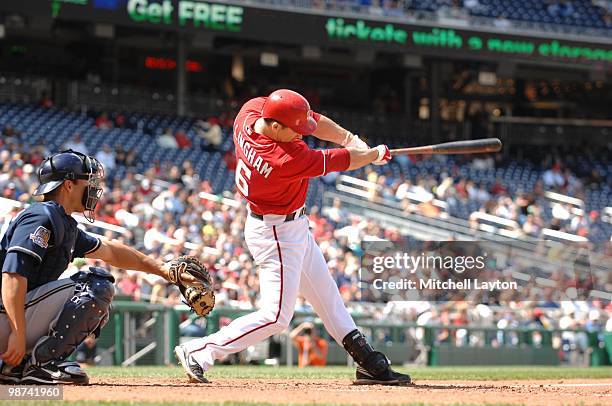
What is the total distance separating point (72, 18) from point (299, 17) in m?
4.99

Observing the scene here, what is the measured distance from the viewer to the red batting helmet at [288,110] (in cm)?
595

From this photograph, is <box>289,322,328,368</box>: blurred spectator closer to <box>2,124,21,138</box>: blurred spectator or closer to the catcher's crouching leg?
<box>2,124,21,138</box>: blurred spectator

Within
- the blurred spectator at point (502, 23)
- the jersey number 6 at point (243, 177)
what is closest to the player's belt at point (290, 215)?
the jersey number 6 at point (243, 177)

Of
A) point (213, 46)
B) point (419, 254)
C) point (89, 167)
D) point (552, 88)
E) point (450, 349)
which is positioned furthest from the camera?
point (552, 88)

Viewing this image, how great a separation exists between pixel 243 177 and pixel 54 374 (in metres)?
1.47

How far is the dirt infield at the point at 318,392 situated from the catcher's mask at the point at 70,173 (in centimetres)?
95

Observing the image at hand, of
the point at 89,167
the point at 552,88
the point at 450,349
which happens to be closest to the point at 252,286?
the point at 450,349

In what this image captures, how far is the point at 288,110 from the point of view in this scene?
5949 millimetres

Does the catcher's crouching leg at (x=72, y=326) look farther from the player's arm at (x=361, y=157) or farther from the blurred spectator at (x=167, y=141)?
the blurred spectator at (x=167, y=141)

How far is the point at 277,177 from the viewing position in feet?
19.6

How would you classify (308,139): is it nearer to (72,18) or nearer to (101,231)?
(72,18)

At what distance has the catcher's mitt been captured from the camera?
19.1 feet

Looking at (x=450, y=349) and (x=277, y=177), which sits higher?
(x=277, y=177)

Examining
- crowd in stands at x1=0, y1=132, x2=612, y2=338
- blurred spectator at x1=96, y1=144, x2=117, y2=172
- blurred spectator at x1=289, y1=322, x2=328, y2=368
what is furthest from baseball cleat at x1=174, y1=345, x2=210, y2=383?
blurred spectator at x1=96, y1=144, x2=117, y2=172
